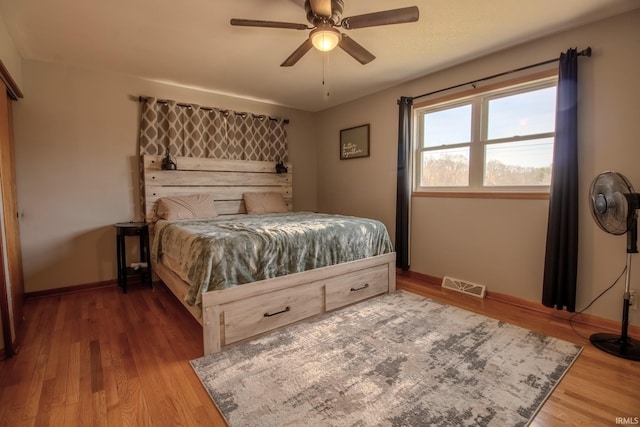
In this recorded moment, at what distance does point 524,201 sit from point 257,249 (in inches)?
95.8

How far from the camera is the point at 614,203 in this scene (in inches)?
77.9

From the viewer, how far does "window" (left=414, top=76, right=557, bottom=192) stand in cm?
267

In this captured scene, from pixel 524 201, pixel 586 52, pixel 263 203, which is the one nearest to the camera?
pixel 586 52

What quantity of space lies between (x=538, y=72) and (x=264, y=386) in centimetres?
328

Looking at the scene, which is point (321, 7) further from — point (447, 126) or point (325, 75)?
point (447, 126)

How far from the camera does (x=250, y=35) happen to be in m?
2.49

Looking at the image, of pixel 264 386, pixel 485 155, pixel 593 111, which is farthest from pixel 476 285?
pixel 264 386

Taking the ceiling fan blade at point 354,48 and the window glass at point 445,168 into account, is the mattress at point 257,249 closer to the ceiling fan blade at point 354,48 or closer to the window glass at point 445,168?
the window glass at point 445,168

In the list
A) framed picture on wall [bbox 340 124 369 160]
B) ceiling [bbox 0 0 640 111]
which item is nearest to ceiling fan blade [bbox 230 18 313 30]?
ceiling [bbox 0 0 640 111]

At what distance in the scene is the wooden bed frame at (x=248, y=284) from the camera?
200cm

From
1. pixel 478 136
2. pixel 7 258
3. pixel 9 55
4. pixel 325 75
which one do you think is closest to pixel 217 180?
pixel 325 75

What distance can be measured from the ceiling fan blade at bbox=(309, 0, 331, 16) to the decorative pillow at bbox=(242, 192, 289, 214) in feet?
8.82

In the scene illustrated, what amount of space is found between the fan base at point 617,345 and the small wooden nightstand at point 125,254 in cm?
405

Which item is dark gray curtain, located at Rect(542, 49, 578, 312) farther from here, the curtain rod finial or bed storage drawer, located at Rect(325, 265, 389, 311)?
bed storage drawer, located at Rect(325, 265, 389, 311)
